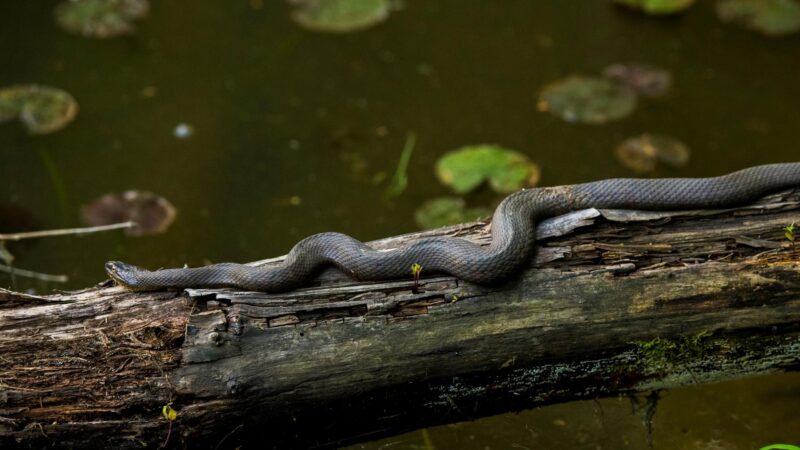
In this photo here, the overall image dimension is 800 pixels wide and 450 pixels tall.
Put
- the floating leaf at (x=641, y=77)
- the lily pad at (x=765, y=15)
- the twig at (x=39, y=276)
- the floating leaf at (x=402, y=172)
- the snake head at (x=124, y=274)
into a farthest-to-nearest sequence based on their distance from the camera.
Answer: the lily pad at (x=765, y=15) < the floating leaf at (x=641, y=77) < the floating leaf at (x=402, y=172) < the twig at (x=39, y=276) < the snake head at (x=124, y=274)

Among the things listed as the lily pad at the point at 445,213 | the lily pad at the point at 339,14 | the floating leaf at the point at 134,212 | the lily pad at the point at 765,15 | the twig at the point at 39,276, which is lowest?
the twig at the point at 39,276

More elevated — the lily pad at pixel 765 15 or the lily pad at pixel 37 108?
the lily pad at pixel 765 15

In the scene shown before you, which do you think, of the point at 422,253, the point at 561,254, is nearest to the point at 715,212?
the point at 561,254

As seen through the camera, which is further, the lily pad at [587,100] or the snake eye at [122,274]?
the lily pad at [587,100]

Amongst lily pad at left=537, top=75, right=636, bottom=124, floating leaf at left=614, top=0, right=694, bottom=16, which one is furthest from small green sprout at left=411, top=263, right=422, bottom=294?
floating leaf at left=614, top=0, right=694, bottom=16

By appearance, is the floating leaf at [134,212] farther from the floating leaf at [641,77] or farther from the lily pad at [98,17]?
the floating leaf at [641,77]

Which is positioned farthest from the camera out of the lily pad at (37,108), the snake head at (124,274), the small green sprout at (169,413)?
the lily pad at (37,108)

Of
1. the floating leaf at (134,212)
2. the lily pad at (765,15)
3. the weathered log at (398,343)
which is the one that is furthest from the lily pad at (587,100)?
the floating leaf at (134,212)
